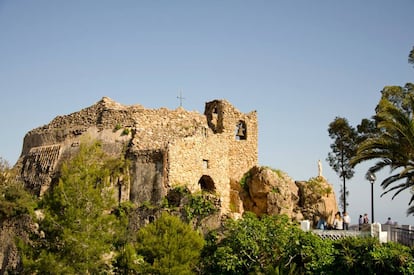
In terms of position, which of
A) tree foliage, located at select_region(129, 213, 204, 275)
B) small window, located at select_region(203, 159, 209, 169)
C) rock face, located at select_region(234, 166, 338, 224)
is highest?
small window, located at select_region(203, 159, 209, 169)

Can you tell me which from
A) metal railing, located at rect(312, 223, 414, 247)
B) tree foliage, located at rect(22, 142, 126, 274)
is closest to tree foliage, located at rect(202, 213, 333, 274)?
metal railing, located at rect(312, 223, 414, 247)

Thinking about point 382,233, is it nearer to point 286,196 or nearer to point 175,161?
point 286,196

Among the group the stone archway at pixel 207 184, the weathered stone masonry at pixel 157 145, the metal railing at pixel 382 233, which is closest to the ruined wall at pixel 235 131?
the weathered stone masonry at pixel 157 145

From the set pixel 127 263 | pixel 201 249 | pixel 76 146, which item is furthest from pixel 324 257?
pixel 76 146

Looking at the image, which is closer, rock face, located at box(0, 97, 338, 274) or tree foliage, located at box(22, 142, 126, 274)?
tree foliage, located at box(22, 142, 126, 274)

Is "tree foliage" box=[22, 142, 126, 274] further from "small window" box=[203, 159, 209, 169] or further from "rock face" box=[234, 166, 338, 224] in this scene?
"rock face" box=[234, 166, 338, 224]

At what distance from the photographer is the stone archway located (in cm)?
2756

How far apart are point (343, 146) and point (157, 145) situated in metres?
10.9

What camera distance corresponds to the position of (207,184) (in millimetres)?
27984

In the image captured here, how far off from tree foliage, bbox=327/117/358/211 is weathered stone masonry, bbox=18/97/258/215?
418 centimetres

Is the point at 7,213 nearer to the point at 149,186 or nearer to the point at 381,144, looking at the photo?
the point at 149,186

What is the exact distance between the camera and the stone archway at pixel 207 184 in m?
27.6

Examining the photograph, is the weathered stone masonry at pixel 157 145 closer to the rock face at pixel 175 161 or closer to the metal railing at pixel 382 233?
the rock face at pixel 175 161

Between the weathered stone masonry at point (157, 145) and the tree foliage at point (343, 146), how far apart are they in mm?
4184
